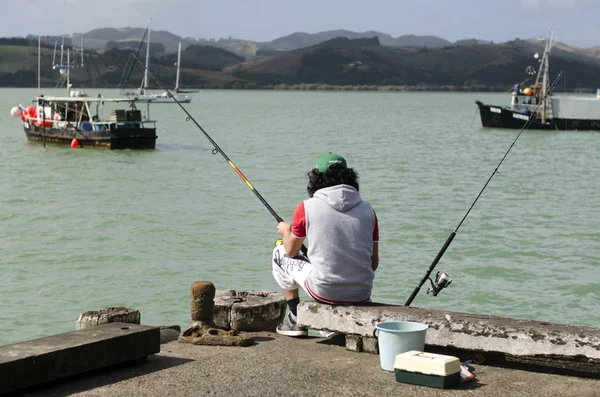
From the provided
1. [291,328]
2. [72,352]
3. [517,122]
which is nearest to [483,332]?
[291,328]

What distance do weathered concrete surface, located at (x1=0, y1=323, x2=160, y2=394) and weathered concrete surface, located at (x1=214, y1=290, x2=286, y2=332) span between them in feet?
3.58

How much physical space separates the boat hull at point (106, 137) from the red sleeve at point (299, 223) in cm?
3414

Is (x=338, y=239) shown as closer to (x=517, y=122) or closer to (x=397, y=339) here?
(x=397, y=339)

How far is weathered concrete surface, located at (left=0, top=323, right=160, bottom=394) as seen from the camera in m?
4.77

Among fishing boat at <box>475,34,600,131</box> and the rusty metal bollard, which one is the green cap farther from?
fishing boat at <box>475,34,600,131</box>

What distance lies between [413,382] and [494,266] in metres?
10.5

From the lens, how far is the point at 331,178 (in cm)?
579

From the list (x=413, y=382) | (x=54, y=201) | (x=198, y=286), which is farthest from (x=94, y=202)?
(x=413, y=382)

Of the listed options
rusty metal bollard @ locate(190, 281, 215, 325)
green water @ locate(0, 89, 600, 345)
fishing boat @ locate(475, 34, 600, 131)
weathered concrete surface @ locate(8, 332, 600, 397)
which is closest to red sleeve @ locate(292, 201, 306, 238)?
weathered concrete surface @ locate(8, 332, 600, 397)

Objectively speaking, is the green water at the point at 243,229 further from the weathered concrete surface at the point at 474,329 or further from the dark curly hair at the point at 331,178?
the dark curly hair at the point at 331,178

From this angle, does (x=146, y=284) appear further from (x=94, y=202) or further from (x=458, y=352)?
(x=94, y=202)

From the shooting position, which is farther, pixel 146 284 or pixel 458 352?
pixel 146 284

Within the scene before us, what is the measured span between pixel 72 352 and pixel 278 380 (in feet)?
3.68

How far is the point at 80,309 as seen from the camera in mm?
12172
